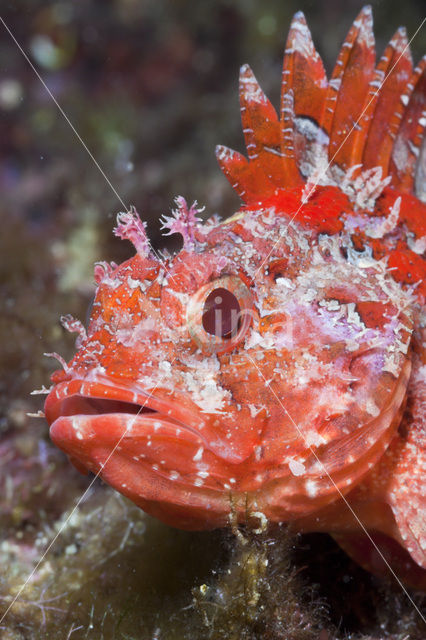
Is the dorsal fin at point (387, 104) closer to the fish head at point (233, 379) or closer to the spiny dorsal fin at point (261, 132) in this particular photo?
the spiny dorsal fin at point (261, 132)

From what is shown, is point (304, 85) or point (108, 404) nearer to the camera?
point (108, 404)

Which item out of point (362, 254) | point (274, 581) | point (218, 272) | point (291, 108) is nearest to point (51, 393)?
point (218, 272)

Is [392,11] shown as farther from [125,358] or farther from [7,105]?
[125,358]

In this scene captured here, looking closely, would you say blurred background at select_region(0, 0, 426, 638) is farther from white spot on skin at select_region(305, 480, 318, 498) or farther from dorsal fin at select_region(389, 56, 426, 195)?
dorsal fin at select_region(389, 56, 426, 195)

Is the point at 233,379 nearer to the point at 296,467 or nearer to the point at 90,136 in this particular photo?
the point at 296,467

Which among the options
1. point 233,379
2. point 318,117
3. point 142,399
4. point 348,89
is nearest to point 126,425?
point 142,399

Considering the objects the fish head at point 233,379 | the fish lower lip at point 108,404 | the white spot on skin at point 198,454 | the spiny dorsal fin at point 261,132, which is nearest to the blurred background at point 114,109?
the spiny dorsal fin at point 261,132
